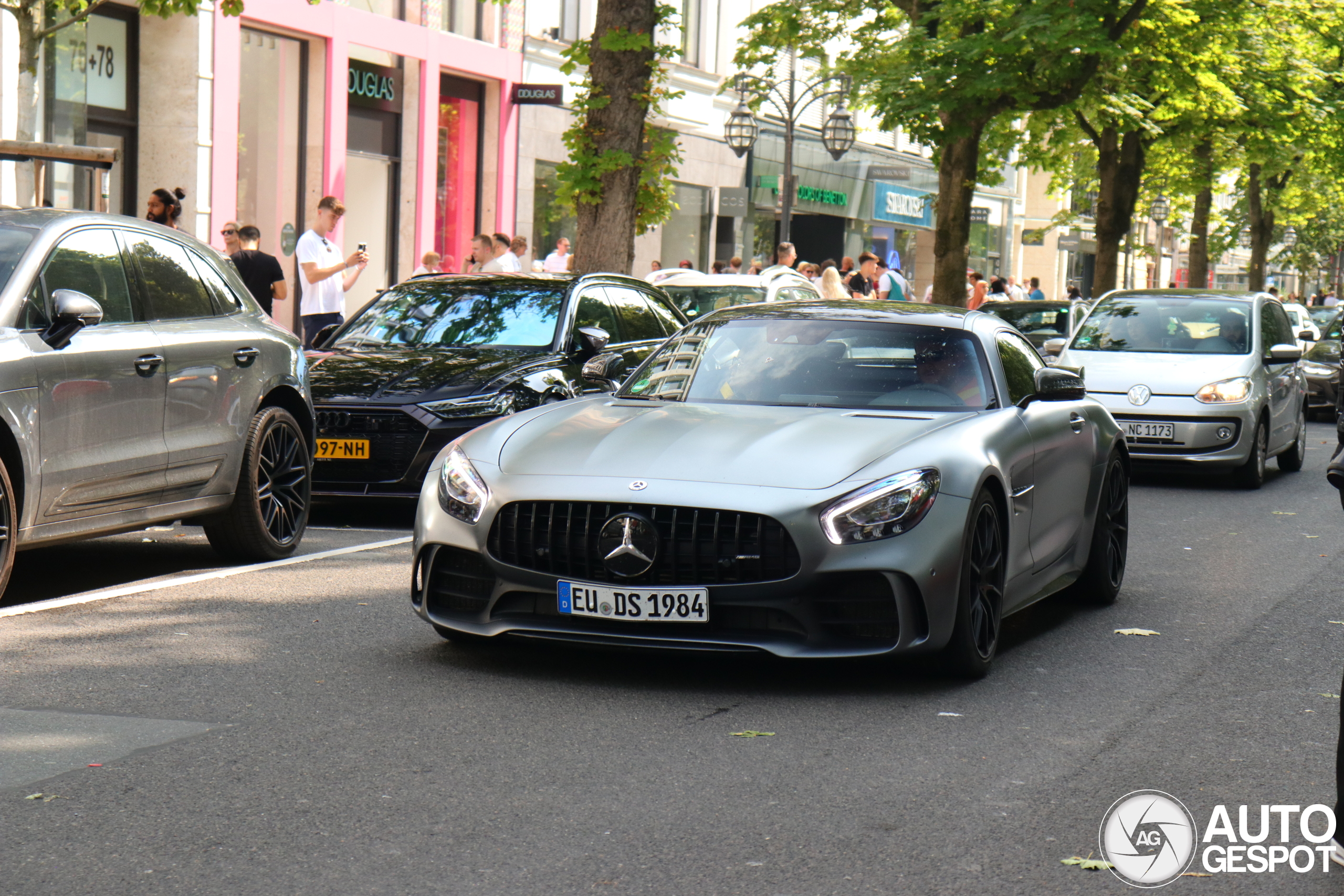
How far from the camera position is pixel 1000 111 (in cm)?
2411

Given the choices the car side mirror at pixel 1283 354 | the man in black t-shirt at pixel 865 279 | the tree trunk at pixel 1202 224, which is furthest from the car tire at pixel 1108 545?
the tree trunk at pixel 1202 224

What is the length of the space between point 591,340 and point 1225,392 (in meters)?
5.65

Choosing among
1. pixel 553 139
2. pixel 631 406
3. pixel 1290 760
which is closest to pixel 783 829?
pixel 1290 760

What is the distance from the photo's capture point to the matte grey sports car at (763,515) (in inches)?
231

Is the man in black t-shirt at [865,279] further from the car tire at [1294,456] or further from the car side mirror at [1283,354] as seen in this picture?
the car side mirror at [1283,354]

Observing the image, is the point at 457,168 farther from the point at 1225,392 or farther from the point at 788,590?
the point at 788,590

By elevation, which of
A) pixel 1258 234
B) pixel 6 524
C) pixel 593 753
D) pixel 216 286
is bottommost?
pixel 593 753

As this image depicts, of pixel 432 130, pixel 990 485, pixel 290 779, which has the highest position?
pixel 432 130

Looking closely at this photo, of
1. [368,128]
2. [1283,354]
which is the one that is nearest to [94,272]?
[1283,354]

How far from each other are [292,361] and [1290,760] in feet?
17.7

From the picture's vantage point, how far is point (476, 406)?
1034 cm

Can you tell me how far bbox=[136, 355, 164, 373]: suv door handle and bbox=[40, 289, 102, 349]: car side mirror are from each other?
400mm

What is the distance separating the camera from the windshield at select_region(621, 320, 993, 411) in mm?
7090

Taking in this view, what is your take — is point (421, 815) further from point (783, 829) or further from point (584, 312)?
point (584, 312)
